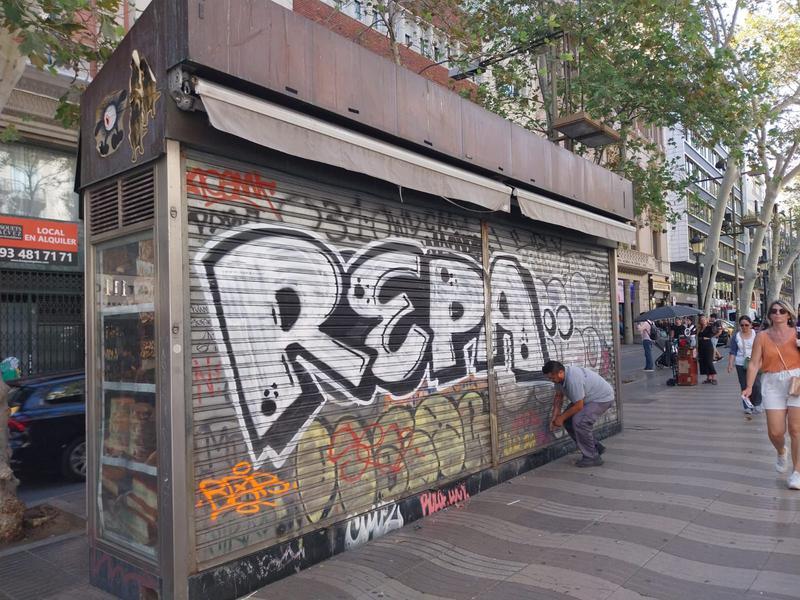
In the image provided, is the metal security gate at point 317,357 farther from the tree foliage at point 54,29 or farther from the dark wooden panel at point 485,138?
the tree foliage at point 54,29

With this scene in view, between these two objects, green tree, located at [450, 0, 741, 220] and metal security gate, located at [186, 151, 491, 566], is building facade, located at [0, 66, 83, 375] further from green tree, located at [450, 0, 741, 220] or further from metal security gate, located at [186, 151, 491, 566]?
metal security gate, located at [186, 151, 491, 566]

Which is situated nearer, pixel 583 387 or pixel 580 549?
pixel 580 549

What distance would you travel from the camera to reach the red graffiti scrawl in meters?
3.84

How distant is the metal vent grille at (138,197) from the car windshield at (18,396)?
4789 millimetres

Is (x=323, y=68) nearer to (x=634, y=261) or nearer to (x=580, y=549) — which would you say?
(x=580, y=549)

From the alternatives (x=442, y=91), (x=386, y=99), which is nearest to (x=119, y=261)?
(x=386, y=99)

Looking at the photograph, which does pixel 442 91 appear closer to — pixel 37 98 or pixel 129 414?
pixel 129 414

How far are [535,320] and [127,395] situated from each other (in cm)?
477

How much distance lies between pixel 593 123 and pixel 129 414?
23.4ft

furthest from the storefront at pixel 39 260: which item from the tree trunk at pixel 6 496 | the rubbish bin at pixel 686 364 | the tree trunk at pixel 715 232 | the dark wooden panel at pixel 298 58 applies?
the tree trunk at pixel 715 232

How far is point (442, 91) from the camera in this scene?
5668 millimetres

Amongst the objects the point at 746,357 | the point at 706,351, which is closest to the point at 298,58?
the point at 746,357

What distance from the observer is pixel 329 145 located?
14.0 feet

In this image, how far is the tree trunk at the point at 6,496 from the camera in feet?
17.0
